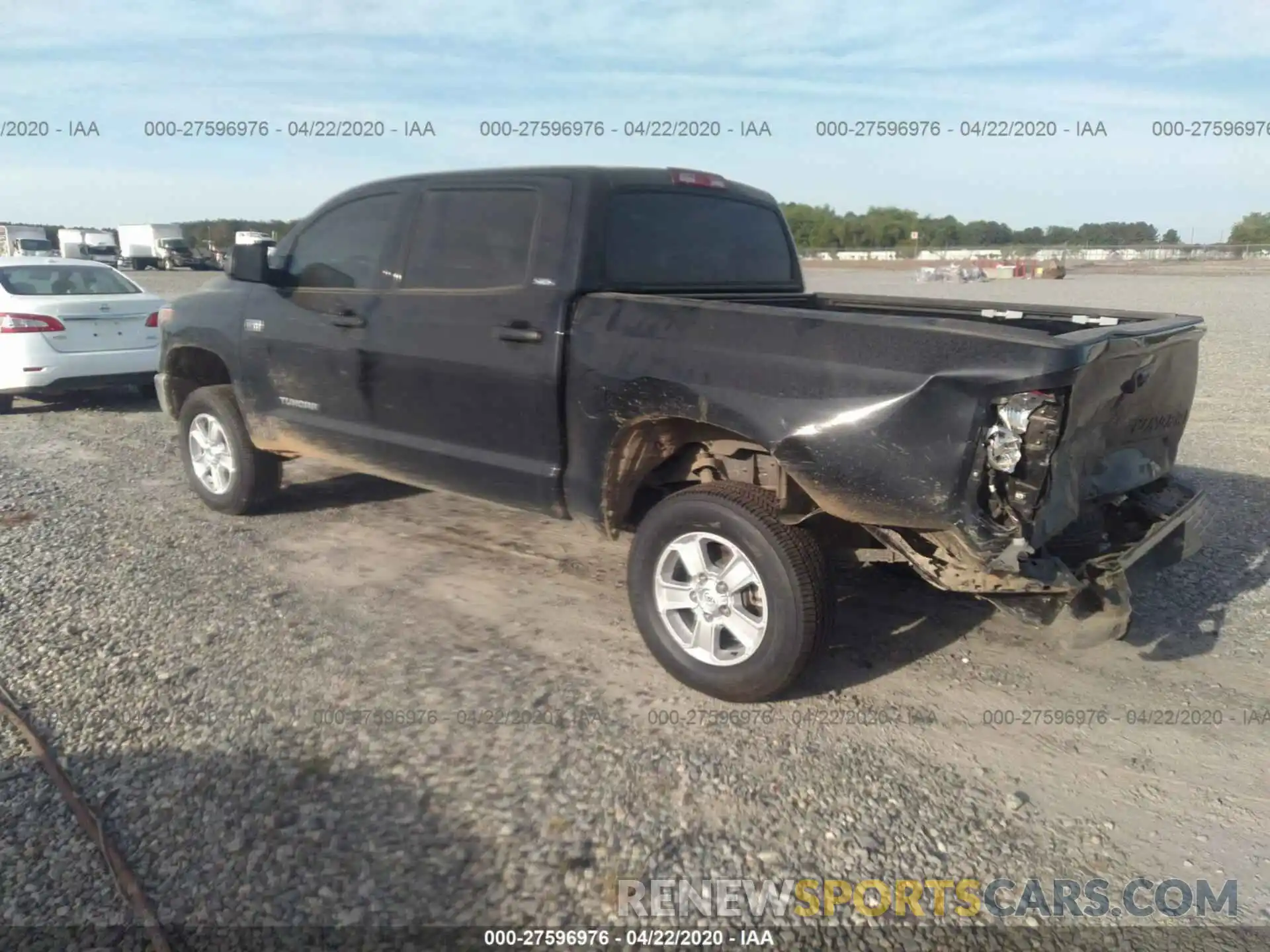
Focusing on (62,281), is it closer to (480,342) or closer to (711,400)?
(480,342)

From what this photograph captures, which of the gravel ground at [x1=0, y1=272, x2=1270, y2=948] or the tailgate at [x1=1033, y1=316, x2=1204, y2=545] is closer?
the gravel ground at [x1=0, y1=272, x2=1270, y2=948]

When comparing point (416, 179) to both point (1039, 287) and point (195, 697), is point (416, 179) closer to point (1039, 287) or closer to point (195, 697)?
point (195, 697)

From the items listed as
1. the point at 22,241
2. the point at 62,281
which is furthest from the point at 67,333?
the point at 22,241

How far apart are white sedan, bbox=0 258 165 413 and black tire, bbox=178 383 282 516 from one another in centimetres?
343

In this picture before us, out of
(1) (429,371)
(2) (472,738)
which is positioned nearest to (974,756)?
(2) (472,738)

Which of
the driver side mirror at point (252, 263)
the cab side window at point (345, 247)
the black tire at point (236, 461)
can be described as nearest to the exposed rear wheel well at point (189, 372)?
the black tire at point (236, 461)

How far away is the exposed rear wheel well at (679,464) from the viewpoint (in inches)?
147

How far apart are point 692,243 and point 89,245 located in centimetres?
5774

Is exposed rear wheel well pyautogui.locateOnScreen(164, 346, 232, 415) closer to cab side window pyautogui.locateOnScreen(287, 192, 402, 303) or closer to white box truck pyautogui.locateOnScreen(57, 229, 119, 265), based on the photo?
cab side window pyautogui.locateOnScreen(287, 192, 402, 303)

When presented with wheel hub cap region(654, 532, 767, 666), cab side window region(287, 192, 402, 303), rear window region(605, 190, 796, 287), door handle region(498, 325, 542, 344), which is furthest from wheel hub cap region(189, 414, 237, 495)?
wheel hub cap region(654, 532, 767, 666)

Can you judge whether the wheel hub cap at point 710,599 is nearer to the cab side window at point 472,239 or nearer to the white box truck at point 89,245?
the cab side window at point 472,239

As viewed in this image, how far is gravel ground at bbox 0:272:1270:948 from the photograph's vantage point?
109 inches

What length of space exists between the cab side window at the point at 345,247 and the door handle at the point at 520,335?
105cm

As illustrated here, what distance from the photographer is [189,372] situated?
20.7ft
